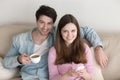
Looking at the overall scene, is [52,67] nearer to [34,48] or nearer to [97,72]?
[34,48]

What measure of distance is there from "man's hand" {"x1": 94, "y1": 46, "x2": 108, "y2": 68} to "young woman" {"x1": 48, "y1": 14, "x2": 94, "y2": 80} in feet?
0.26

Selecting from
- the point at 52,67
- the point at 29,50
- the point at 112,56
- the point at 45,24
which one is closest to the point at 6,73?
the point at 29,50

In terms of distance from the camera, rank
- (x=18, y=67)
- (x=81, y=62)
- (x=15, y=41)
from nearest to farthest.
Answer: (x=81, y=62) → (x=15, y=41) → (x=18, y=67)

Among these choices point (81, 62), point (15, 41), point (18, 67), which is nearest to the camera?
A: point (81, 62)

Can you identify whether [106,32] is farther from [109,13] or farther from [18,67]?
[18,67]

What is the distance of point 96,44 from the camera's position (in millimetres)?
1945

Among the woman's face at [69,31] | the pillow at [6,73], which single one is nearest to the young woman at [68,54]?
the woman's face at [69,31]

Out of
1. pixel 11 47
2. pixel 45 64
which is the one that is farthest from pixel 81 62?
pixel 11 47

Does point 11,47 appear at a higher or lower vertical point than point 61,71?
higher

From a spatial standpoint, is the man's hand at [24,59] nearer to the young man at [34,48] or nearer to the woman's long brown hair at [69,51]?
the young man at [34,48]

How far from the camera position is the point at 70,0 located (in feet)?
7.34

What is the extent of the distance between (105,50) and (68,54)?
0.34 m

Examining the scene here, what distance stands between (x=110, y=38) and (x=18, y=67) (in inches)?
32.7

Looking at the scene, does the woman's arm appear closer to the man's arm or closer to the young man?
the young man
